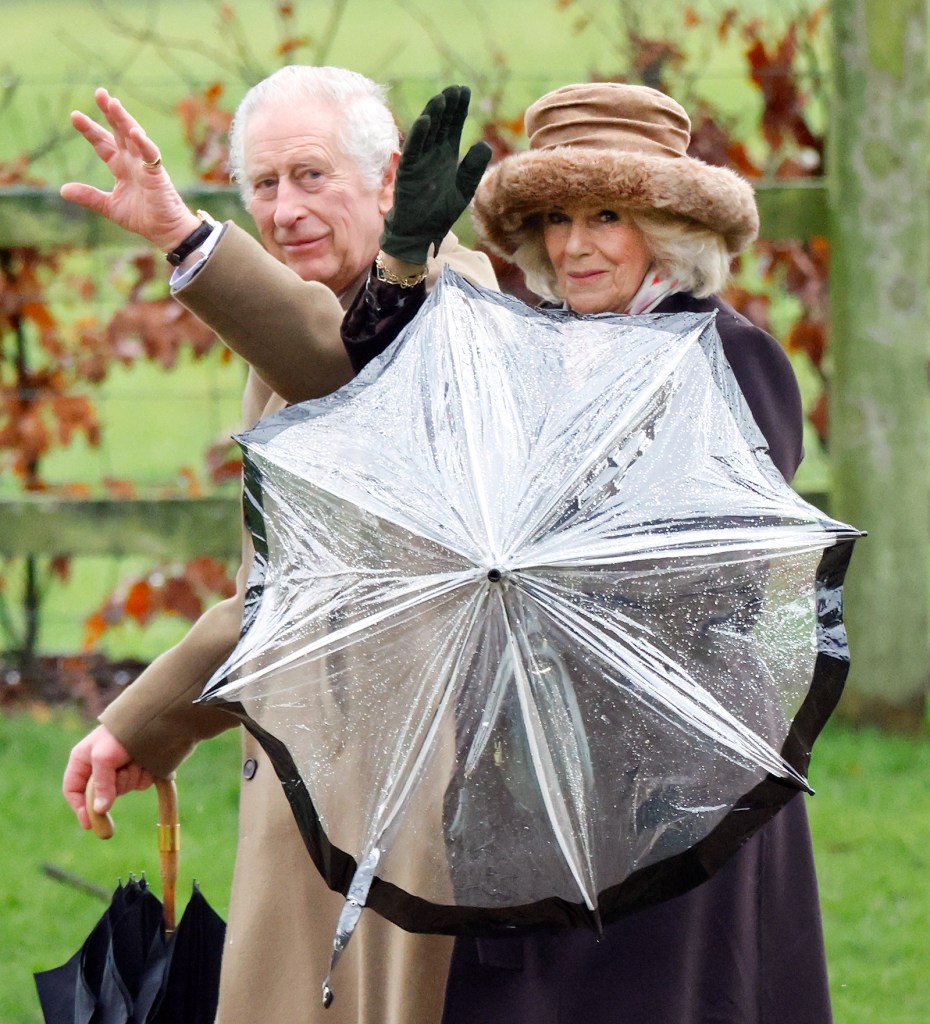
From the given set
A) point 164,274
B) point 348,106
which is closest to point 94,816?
point 348,106

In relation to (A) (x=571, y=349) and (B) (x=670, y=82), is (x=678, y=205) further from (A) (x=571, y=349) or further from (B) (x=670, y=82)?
(B) (x=670, y=82)

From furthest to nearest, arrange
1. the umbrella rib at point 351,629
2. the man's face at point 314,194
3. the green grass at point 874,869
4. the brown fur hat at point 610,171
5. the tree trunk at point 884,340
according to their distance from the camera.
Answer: the tree trunk at point 884,340 < the green grass at point 874,869 < the man's face at point 314,194 < the brown fur hat at point 610,171 < the umbrella rib at point 351,629

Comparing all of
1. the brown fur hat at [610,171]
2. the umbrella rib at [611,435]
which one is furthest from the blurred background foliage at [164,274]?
the umbrella rib at [611,435]

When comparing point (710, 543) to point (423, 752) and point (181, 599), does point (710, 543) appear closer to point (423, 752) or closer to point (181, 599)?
point (423, 752)

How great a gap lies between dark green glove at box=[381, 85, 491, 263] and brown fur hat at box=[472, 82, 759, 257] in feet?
0.67

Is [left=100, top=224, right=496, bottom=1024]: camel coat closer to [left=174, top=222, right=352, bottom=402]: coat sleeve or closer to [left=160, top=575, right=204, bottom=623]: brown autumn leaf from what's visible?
[left=174, top=222, right=352, bottom=402]: coat sleeve

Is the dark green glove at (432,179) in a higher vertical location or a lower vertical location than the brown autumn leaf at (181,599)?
higher

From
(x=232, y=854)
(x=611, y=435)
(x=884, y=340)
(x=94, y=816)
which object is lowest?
(x=232, y=854)

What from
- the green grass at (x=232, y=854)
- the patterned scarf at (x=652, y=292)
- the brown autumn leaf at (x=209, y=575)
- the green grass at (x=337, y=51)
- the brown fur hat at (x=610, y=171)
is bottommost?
the green grass at (x=232, y=854)

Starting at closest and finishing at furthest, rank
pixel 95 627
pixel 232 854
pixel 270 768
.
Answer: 1. pixel 270 768
2. pixel 232 854
3. pixel 95 627

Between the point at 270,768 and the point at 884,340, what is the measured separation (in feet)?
8.61

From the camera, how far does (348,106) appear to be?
8.33ft

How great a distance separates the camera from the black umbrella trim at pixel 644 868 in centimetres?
181

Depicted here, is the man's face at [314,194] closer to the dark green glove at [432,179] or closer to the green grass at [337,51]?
the dark green glove at [432,179]
